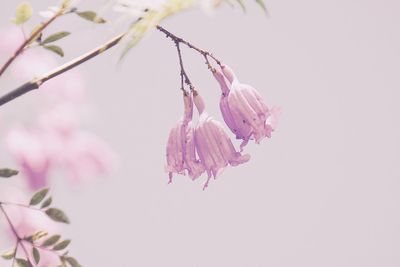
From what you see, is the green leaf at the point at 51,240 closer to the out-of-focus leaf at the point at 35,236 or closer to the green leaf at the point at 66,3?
the out-of-focus leaf at the point at 35,236

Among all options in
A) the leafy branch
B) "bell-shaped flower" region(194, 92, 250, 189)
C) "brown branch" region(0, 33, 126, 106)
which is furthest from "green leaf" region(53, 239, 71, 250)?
"bell-shaped flower" region(194, 92, 250, 189)

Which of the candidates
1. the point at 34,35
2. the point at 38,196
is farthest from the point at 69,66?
the point at 38,196

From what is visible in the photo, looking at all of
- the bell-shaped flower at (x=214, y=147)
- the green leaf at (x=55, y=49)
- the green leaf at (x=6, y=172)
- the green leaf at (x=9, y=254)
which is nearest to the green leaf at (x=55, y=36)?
the green leaf at (x=55, y=49)

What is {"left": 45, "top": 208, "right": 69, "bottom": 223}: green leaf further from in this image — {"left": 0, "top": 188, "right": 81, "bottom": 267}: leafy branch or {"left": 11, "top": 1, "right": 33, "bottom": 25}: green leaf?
{"left": 11, "top": 1, "right": 33, "bottom": 25}: green leaf

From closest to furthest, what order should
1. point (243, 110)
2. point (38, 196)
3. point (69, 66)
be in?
1. point (69, 66)
2. point (38, 196)
3. point (243, 110)

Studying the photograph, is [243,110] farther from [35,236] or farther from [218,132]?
[35,236]

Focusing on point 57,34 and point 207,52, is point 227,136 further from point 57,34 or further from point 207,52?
point 57,34

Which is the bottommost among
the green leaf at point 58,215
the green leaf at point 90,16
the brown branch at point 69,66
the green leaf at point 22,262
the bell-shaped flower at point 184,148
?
the green leaf at point 22,262
